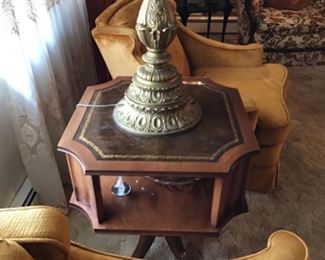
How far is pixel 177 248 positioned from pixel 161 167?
56cm

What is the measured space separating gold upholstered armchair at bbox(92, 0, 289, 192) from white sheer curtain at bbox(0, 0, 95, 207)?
0.72 ft

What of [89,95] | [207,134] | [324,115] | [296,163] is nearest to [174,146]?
[207,134]

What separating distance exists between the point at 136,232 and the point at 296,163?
1.20m

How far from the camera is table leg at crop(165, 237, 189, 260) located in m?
1.39

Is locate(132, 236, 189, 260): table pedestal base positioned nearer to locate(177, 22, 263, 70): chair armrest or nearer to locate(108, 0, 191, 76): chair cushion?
locate(108, 0, 191, 76): chair cushion

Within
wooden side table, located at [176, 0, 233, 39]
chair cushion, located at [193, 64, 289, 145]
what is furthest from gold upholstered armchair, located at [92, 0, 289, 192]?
wooden side table, located at [176, 0, 233, 39]

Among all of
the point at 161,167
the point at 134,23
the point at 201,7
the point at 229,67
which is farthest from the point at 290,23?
the point at 161,167

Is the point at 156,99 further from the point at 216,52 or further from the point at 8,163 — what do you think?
the point at 216,52

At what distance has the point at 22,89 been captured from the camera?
4.35 ft

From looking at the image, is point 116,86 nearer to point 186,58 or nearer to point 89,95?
point 89,95

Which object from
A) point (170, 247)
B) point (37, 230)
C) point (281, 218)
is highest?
point (37, 230)

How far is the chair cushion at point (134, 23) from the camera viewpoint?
1531mm

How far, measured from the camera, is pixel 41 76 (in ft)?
4.73

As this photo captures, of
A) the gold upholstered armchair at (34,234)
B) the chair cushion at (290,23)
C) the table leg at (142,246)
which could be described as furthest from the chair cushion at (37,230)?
the chair cushion at (290,23)
